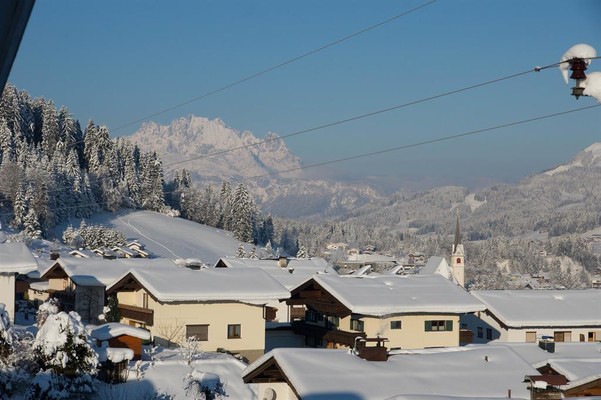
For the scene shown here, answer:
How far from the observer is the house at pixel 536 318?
145 feet

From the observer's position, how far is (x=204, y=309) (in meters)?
32.5

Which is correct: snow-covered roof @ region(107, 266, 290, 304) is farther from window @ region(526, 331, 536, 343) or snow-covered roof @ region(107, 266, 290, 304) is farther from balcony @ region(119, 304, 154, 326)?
window @ region(526, 331, 536, 343)

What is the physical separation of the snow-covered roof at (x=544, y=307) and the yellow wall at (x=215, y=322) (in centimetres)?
1485

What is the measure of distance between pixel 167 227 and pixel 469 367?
109 metres

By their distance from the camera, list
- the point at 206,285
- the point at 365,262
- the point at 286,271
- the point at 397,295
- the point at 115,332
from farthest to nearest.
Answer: the point at 365,262 → the point at 286,271 → the point at 397,295 → the point at 206,285 → the point at 115,332

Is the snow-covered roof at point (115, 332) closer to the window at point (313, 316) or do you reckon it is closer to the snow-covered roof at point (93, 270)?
the window at point (313, 316)

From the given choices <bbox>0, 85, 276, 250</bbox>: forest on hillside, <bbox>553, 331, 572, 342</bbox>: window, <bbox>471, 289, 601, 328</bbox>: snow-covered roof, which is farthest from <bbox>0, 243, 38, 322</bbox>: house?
<bbox>0, 85, 276, 250</bbox>: forest on hillside

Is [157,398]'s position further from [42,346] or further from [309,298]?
[309,298]

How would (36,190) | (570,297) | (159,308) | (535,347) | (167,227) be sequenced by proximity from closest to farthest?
1. (159,308)
2. (535,347)
3. (570,297)
4. (36,190)
5. (167,227)

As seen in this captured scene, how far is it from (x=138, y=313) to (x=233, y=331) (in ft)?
11.7

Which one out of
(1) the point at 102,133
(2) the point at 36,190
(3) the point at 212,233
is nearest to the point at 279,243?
(3) the point at 212,233

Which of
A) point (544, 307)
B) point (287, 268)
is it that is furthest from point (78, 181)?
point (544, 307)

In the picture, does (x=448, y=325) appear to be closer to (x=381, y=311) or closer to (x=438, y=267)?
(x=381, y=311)

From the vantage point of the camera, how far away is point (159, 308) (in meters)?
32.1
